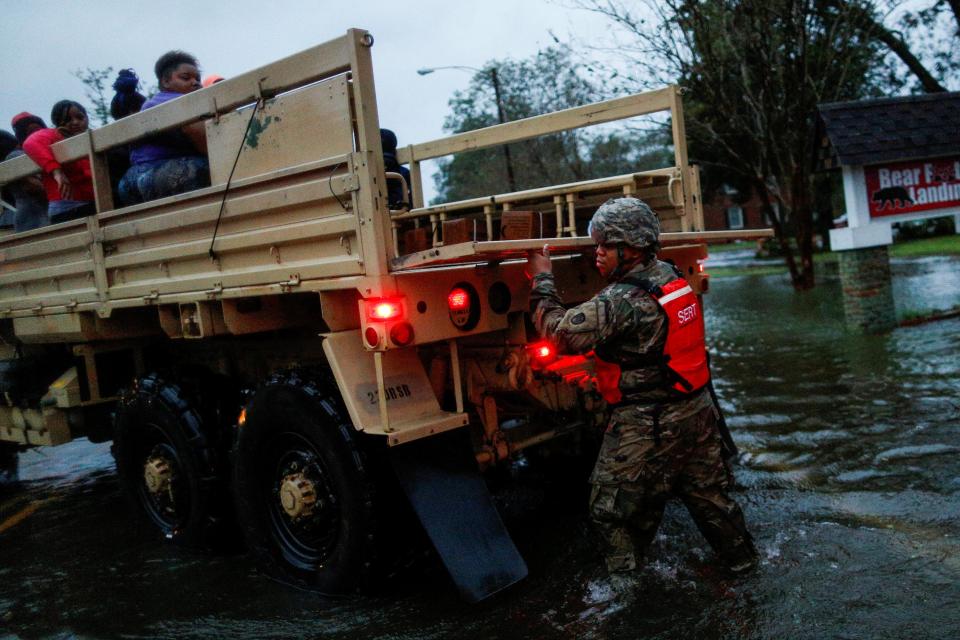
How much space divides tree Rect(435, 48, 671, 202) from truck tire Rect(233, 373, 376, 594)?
16.4 m

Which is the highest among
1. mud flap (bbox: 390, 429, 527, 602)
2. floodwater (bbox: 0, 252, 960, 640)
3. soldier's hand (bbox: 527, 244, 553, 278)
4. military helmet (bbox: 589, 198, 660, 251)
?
military helmet (bbox: 589, 198, 660, 251)

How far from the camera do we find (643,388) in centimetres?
371

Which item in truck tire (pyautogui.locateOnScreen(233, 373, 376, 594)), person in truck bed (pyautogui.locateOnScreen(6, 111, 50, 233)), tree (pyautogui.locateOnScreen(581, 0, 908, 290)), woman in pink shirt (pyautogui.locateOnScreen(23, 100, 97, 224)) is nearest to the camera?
truck tire (pyautogui.locateOnScreen(233, 373, 376, 594))

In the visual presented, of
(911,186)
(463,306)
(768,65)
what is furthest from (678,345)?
(768,65)

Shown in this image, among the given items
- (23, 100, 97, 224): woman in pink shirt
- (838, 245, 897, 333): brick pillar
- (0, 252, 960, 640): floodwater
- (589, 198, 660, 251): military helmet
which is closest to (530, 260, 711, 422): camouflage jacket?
(589, 198, 660, 251): military helmet

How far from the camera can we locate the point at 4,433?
6.34 metres

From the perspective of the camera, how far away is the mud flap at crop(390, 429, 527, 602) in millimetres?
3676

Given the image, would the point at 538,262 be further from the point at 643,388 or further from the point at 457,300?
the point at 643,388

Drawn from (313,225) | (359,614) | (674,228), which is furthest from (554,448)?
(313,225)

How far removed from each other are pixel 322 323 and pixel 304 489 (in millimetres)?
916

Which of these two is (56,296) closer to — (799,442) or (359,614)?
(359,614)

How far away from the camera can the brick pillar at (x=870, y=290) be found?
10586 millimetres

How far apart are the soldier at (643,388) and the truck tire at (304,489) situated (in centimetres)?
105

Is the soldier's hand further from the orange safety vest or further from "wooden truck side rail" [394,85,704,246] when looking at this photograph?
"wooden truck side rail" [394,85,704,246]
